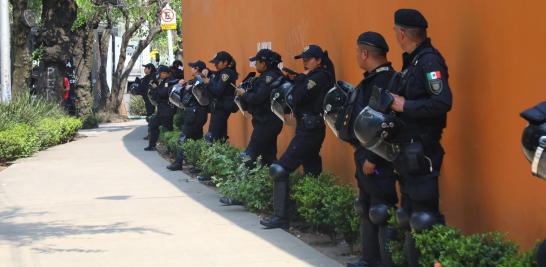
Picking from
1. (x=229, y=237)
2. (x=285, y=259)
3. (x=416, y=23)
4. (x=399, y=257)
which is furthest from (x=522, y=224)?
Answer: (x=229, y=237)

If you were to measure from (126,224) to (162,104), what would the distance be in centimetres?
726

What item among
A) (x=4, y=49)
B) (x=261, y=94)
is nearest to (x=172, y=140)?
(x=4, y=49)

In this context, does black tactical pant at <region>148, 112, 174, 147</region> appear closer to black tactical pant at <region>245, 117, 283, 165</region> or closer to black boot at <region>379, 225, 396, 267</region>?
black tactical pant at <region>245, 117, 283, 165</region>

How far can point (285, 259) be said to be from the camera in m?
6.73

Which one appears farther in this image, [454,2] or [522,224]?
[454,2]

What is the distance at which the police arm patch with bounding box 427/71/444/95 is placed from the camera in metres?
5.08

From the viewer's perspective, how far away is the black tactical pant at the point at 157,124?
52.8 ft

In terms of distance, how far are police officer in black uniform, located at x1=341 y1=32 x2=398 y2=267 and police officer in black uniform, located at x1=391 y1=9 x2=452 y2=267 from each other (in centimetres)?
33

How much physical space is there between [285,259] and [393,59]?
74.7 inches

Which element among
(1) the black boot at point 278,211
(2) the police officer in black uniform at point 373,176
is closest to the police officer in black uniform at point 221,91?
(1) the black boot at point 278,211

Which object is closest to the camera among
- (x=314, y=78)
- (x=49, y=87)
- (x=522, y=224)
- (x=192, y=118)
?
(x=522, y=224)

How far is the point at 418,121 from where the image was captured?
5.32 meters

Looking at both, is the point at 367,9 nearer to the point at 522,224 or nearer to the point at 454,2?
the point at 454,2

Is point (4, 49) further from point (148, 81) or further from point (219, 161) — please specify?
point (219, 161)
